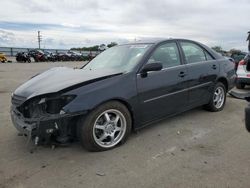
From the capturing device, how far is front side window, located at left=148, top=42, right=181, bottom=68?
442cm

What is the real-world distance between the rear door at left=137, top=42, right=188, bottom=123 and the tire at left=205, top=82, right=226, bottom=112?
3.12ft

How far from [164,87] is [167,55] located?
0.65 metres

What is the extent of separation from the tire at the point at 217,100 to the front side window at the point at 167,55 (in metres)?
1.25

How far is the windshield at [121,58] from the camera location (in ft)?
13.9

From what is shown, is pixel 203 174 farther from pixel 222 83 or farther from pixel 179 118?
pixel 222 83

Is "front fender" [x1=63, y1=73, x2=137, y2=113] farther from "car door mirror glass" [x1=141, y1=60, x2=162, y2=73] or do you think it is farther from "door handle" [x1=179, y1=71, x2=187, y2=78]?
"door handle" [x1=179, y1=71, x2=187, y2=78]

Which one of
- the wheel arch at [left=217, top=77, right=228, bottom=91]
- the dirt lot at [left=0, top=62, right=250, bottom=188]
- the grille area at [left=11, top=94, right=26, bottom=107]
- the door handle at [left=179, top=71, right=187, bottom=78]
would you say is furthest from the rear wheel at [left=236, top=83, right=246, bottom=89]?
the grille area at [left=11, top=94, right=26, bottom=107]

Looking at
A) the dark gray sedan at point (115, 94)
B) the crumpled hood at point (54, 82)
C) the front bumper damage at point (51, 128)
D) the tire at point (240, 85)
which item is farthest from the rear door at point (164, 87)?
the tire at point (240, 85)

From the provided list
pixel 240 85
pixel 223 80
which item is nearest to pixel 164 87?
pixel 223 80

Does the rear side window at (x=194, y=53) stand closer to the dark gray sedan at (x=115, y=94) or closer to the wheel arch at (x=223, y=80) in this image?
the dark gray sedan at (x=115, y=94)

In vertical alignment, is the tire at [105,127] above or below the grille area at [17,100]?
below

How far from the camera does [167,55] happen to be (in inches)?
183

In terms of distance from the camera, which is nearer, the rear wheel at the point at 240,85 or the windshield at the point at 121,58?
the windshield at the point at 121,58

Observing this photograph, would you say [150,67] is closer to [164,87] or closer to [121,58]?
[164,87]
